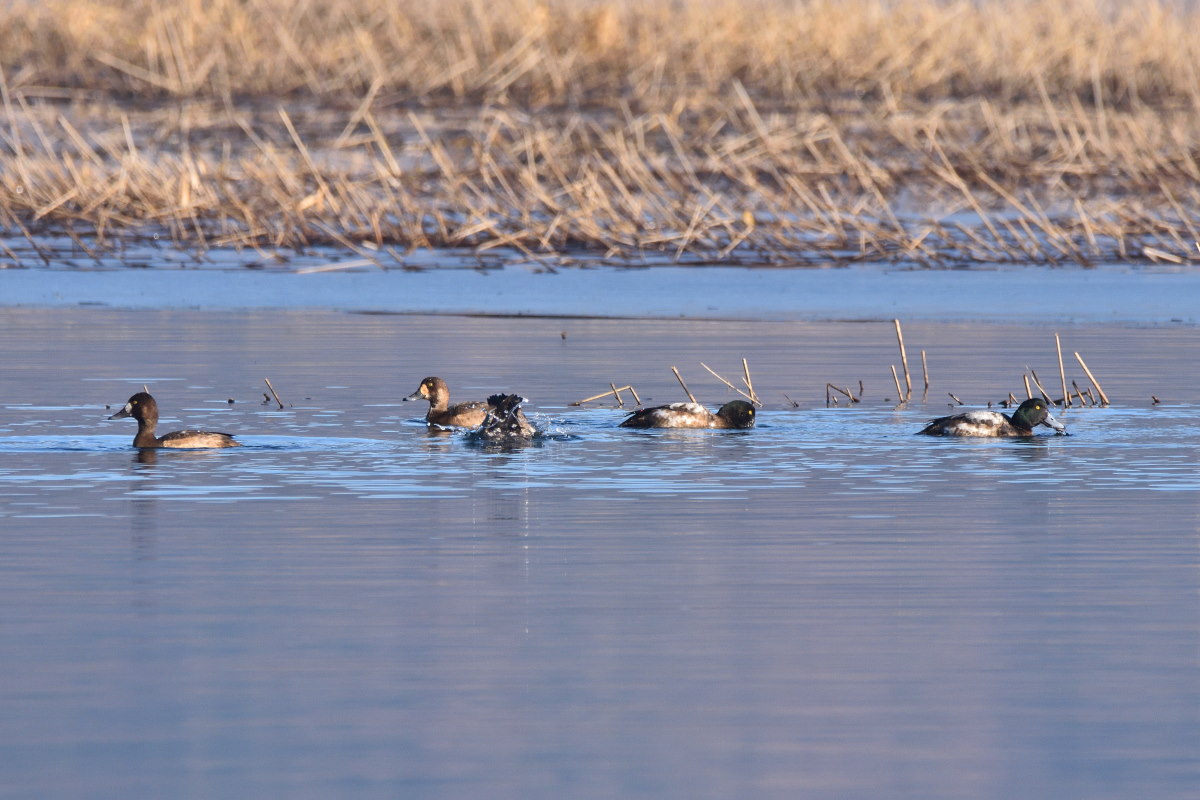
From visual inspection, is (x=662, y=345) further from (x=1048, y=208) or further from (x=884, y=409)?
(x=1048, y=208)

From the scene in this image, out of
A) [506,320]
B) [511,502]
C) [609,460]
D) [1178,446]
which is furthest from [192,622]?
[506,320]

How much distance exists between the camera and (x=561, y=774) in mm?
4930

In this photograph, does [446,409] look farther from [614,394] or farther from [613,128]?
[613,128]

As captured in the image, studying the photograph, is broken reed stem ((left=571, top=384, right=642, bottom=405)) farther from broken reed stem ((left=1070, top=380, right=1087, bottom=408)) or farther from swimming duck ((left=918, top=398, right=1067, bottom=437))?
broken reed stem ((left=1070, top=380, right=1087, bottom=408))

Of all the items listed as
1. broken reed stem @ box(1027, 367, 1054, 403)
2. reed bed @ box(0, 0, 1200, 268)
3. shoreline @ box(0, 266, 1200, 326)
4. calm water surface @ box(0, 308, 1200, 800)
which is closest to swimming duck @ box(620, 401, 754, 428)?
calm water surface @ box(0, 308, 1200, 800)

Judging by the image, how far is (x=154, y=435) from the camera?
1055 cm

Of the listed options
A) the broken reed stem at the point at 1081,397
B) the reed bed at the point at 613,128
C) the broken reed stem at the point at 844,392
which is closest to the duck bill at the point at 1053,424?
the broken reed stem at the point at 1081,397

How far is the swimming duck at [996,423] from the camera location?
10648mm

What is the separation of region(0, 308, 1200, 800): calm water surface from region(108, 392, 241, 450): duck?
0.10 metres

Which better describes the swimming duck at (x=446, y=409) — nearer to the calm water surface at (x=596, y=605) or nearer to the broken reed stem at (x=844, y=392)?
the calm water surface at (x=596, y=605)

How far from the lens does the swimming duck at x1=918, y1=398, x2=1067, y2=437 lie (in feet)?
34.9

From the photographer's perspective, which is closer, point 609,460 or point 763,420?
point 609,460

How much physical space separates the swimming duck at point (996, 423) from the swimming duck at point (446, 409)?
1981 mm

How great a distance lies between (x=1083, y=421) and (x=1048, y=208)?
1103 centimetres
